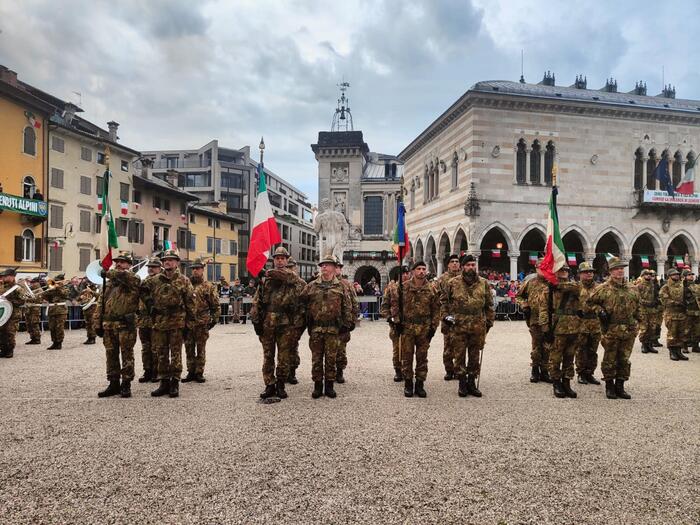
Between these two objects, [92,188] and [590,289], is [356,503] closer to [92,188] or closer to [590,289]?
[590,289]

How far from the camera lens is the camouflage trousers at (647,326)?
1195 centimetres

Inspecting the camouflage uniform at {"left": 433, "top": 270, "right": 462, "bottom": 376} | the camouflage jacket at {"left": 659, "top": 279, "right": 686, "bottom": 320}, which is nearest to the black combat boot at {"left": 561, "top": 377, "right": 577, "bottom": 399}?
the camouflage uniform at {"left": 433, "top": 270, "right": 462, "bottom": 376}

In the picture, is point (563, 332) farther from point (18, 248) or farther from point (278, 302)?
point (18, 248)

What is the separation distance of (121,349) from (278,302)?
260cm

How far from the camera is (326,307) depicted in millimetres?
7305

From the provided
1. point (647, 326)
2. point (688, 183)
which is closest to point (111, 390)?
point (647, 326)

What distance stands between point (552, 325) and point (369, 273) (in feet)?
115

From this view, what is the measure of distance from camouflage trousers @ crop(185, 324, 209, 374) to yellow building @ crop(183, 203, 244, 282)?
36.4 m

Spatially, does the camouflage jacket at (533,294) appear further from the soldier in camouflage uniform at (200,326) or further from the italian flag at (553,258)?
the soldier in camouflage uniform at (200,326)

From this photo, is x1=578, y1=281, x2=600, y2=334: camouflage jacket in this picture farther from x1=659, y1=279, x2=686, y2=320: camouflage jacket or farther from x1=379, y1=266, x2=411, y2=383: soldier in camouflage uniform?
x1=659, y1=279, x2=686, y2=320: camouflage jacket

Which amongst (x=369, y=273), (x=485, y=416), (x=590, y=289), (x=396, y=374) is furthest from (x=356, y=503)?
(x=369, y=273)

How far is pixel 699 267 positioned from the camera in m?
29.4

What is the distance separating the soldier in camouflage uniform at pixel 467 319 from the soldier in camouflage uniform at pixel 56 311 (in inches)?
392

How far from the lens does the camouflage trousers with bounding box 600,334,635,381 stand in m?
7.37
